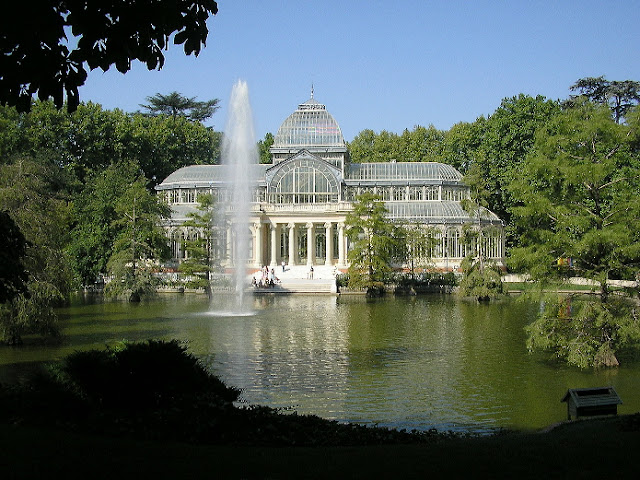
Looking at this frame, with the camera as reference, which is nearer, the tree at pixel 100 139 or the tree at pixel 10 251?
the tree at pixel 10 251

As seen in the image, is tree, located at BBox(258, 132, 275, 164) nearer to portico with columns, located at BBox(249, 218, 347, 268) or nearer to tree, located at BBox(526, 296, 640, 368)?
portico with columns, located at BBox(249, 218, 347, 268)

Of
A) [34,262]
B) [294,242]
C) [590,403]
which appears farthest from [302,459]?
[294,242]

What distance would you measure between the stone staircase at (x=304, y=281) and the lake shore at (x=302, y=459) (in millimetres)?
36298

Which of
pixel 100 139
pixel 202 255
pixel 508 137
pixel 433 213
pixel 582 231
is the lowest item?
pixel 202 255

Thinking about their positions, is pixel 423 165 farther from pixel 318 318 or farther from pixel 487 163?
pixel 318 318

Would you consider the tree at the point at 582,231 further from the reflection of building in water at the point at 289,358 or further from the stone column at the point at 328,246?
the stone column at the point at 328,246

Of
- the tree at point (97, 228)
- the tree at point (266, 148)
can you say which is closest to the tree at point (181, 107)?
the tree at point (266, 148)

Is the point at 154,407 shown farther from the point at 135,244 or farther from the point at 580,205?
the point at 135,244

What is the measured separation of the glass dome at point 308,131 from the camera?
200ft

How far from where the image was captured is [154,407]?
1144 cm

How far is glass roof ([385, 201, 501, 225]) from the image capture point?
55375 mm

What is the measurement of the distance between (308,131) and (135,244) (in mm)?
23332

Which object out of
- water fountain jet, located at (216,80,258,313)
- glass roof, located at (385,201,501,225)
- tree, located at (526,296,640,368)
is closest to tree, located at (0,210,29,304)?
tree, located at (526,296,640,368)

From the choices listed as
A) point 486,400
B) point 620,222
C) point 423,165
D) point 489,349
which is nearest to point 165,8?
point 486,400
